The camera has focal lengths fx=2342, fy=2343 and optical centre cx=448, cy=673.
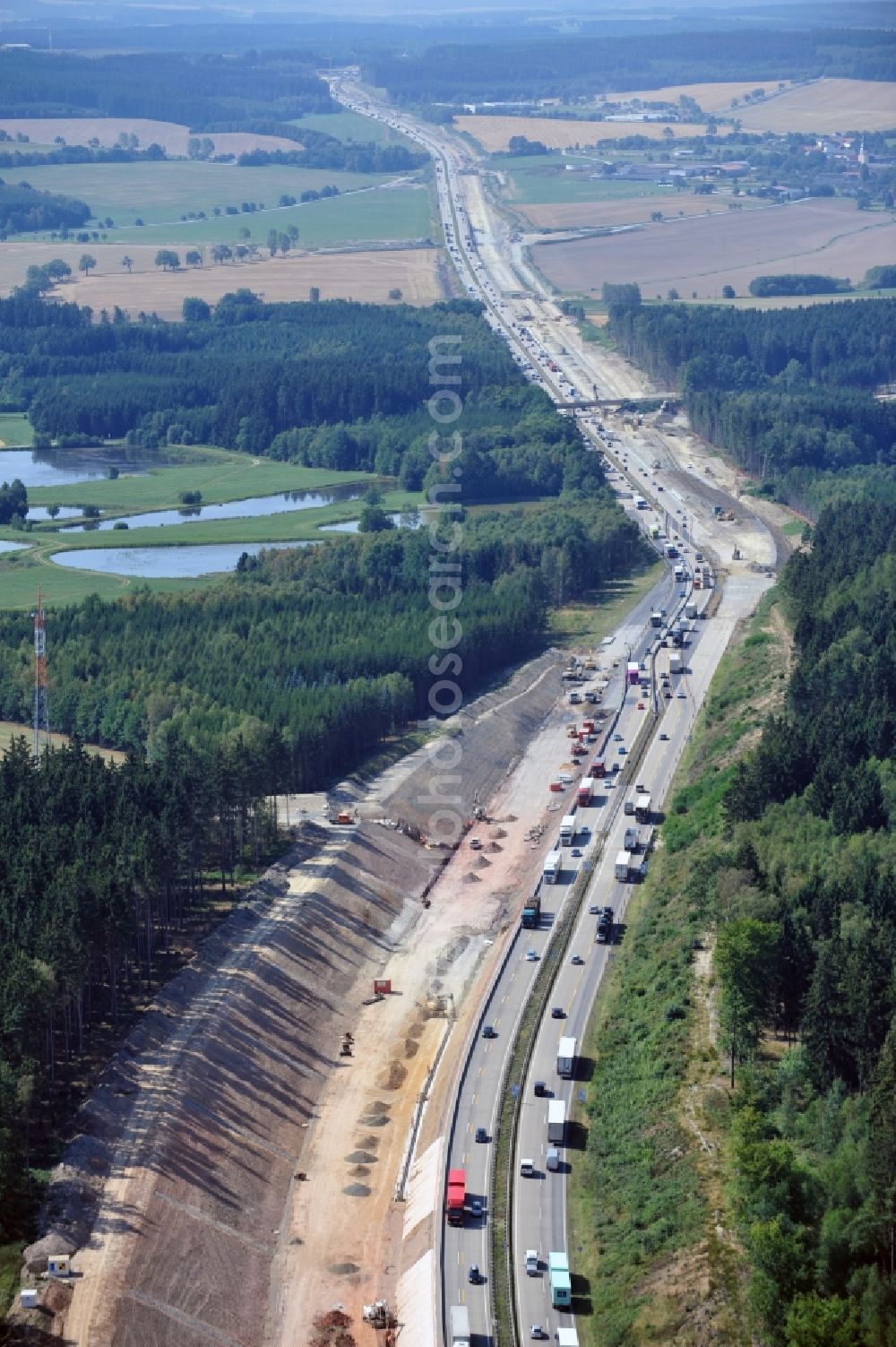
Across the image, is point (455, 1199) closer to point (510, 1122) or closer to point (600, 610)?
point (510, 1122)

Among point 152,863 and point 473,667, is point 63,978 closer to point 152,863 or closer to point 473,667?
point 152,863

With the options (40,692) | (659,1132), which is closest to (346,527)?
(40,692)

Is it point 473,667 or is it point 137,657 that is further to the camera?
point 473,667

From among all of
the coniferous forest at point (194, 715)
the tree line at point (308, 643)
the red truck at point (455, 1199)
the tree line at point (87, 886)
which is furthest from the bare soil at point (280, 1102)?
the tree line at point (308, 643)

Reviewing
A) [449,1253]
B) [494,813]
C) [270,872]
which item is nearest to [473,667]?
[494,813]

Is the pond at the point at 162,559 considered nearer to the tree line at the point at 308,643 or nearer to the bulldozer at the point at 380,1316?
the tree line at the point at 308,643

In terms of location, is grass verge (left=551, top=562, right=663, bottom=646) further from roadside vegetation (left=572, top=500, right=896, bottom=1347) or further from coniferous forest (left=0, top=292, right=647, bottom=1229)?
roadside vegetation (left=572, top=500, right=896, bottom=1347)
